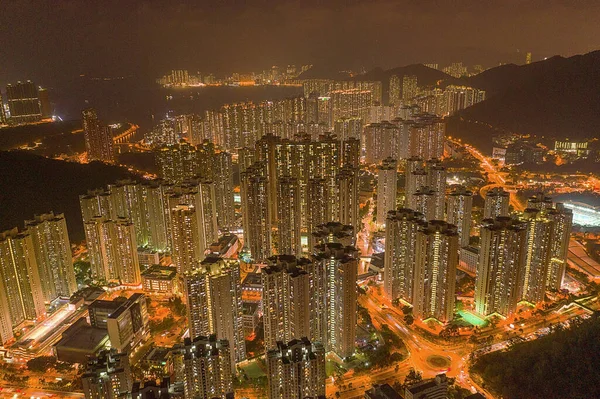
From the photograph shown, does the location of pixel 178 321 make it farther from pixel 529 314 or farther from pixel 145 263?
pixel 529 314

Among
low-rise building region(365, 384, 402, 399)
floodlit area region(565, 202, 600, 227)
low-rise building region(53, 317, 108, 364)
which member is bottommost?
low-rise building region(53, 317, 108, 364)

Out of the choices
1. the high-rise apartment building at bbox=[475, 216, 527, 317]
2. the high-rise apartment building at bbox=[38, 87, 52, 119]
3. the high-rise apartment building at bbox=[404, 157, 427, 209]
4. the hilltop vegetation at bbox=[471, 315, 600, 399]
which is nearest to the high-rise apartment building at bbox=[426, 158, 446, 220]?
the high-rise apartment building at bbox=[404, 157, 427, 209]

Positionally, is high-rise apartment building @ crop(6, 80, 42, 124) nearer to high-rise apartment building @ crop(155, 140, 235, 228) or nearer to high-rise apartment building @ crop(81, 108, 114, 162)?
high-rise apartment building @ crop(81, 108, 114, 162)

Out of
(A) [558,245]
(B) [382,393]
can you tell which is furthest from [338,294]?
(A) [558,245]

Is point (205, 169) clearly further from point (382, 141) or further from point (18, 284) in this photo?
point (382, 141)

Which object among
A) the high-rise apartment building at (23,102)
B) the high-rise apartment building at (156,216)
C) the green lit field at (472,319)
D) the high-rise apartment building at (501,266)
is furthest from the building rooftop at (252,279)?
the high-rise apartment building at (23,102)

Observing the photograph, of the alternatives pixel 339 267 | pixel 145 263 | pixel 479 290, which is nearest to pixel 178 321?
pixel 145 263

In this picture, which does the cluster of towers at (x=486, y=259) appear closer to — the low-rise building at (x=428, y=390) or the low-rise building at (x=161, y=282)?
the low-rise building at (x=428, y=390)
